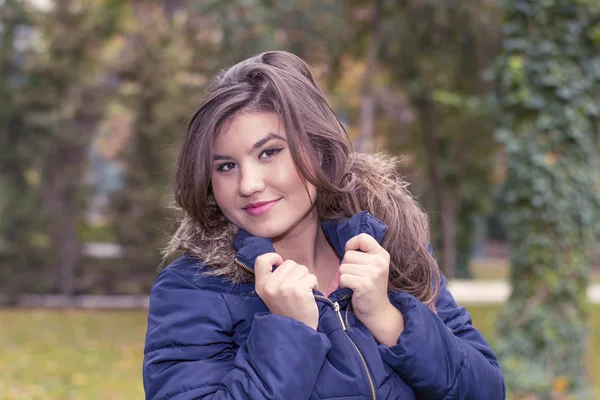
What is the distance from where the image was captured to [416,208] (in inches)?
89.9

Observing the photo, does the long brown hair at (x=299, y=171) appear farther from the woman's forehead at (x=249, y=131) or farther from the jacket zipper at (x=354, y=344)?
the jacket zipper at (x=354, y=344)

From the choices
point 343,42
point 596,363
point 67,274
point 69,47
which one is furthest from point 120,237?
point 596,363

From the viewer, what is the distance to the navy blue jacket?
1.75 m

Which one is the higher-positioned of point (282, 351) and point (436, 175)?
point (282, 351)

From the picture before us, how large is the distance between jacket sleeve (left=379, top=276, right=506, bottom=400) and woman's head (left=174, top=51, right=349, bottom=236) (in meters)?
0.42

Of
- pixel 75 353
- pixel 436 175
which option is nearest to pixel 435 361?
pixel 75 353

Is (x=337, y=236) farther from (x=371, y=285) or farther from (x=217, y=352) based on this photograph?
(x=217, y=352)

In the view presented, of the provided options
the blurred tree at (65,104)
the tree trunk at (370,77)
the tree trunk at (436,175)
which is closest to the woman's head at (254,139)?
the tree trunk at (370,77)

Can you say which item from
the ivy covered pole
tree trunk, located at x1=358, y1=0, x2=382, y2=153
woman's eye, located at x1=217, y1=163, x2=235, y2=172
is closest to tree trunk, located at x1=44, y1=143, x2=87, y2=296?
tree trunk, located at x1=358, y1=0, x2=382, y2=153

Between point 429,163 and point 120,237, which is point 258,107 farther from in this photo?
point 429,163

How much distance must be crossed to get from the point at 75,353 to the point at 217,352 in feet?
27.2

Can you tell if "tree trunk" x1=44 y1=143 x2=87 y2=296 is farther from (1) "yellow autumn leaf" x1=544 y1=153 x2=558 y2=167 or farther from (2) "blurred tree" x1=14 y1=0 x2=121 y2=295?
(1) "yellow autumn leaf" x1=544 y1=153 x2=558 y2=167

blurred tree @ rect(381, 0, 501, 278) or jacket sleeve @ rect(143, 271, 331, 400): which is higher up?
blurred tree @ rect(381, 0, 501, 278)

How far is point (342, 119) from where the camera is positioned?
38.2ft
